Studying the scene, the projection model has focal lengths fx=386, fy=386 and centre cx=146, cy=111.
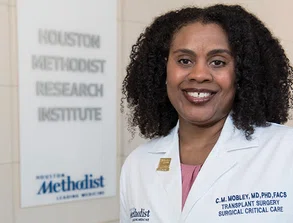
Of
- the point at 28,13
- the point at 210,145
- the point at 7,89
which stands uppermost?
the point at 28,13

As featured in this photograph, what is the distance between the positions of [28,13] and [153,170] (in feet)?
3.54

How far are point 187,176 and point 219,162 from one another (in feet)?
0.39

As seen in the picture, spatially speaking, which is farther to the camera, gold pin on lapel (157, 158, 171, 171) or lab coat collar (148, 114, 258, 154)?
gold pin on lapel (157, 158, 171, 171)

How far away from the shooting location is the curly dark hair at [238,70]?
1.23 m

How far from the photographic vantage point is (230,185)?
3.70 feet

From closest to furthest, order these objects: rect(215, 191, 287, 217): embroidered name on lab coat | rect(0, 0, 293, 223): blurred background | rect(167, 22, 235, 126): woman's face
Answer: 1. rect(215, 191, 287, 217): embroidered name on lab coat
2. rect(167, 22, 235, 126): woman's face
3. rect(0, 0, 293, 223): blurred background

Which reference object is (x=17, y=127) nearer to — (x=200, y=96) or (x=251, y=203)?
(x=200, y=96)

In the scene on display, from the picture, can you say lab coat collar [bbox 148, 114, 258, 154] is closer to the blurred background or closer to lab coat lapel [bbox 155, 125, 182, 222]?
lab coat lapel [bbox 155, 125, 182, 222]

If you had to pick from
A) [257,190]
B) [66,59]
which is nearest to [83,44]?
[66,59]

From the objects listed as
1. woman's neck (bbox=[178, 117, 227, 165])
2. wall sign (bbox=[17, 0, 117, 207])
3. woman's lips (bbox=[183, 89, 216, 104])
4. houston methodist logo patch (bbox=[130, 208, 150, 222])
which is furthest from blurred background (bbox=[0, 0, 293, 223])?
woman's lips (bbox=[183, 89, 216, 104])

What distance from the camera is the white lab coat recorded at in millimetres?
1070

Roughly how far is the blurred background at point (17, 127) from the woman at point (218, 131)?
756 mm

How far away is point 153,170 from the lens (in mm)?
1329

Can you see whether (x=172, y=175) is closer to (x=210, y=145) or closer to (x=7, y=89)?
(x=210, y=145)
